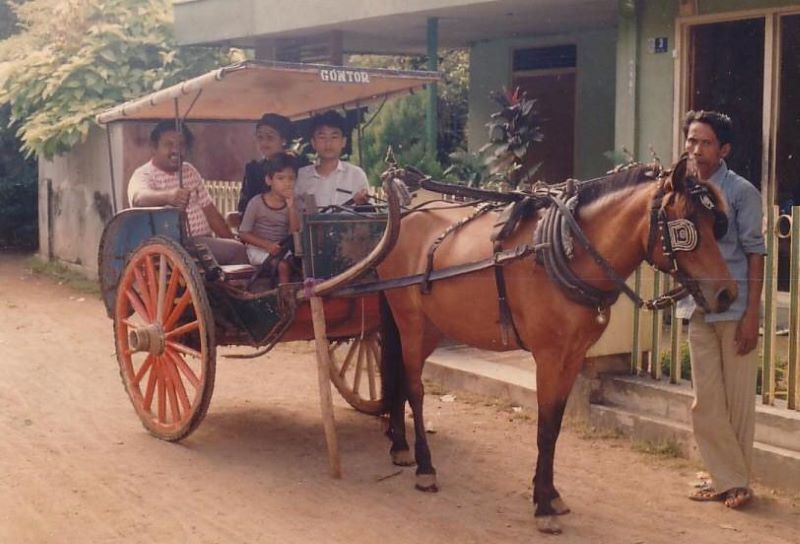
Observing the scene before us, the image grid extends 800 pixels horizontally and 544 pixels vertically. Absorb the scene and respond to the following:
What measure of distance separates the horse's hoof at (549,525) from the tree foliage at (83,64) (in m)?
10.7

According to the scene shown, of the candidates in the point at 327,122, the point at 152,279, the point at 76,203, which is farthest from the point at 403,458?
the point at 76,203

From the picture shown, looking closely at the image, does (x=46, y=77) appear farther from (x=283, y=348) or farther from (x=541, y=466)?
(x=541, y=466)

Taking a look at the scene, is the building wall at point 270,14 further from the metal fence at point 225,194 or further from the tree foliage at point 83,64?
the metal fence at point 225,194

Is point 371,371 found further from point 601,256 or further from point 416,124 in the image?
point 416,124

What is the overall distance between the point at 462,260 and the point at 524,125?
6.38 metres

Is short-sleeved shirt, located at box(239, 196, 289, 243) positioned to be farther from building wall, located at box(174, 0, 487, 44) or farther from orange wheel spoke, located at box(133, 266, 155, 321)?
building wall, located at box(174, 0, 487, 44)

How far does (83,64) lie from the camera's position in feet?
48.8

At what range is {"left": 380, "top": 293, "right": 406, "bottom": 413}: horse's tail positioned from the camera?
20.5 ft

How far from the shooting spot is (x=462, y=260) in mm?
5523

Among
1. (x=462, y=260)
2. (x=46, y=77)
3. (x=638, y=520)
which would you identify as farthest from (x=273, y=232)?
(x=46, y=77)

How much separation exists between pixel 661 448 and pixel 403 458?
156 centimetres

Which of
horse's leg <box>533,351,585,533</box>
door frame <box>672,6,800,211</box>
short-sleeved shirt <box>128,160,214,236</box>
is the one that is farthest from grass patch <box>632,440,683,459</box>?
door frame <box>672,6,800,211</box>

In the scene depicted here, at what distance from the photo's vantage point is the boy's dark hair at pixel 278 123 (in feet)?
24.5

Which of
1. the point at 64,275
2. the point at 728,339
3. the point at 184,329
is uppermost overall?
the point at 728,339
